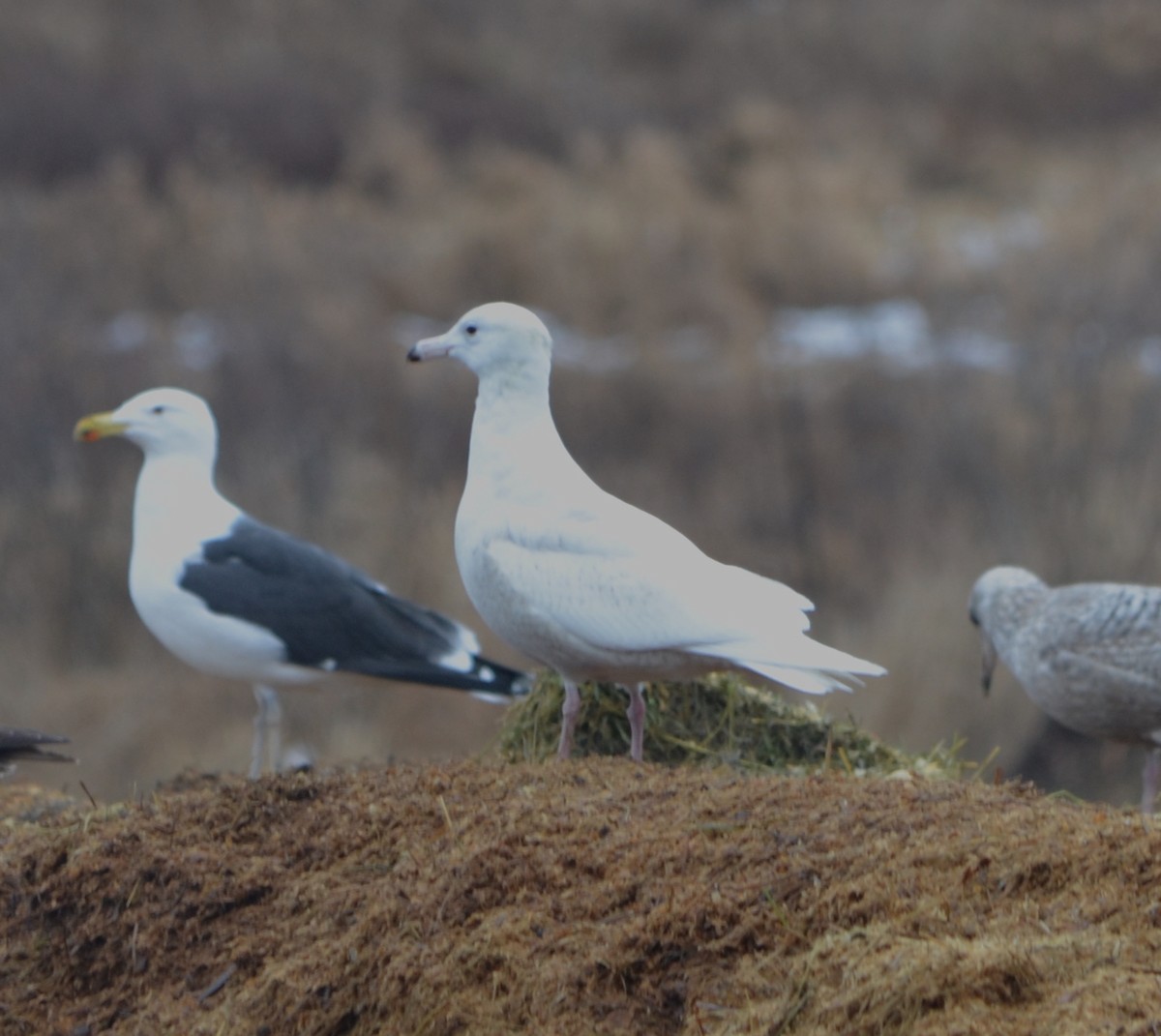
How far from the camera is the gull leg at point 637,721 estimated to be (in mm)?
5363

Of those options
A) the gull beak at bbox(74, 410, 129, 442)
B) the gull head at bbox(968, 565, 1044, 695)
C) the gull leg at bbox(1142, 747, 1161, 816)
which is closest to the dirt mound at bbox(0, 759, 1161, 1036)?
the gull leg at bbox(1142, 747, 1161, 816)

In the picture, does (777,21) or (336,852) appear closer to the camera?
(336,852)

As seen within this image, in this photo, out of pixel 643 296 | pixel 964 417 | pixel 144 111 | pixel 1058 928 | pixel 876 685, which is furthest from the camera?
pixel 144 111

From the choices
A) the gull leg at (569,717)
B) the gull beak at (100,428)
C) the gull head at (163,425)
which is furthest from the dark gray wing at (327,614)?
the gull leg at (569,717)

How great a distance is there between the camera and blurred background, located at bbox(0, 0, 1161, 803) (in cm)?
1405

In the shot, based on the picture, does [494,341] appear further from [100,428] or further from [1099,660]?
[100,428]

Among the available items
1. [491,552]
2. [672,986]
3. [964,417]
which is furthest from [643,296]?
[672,986]

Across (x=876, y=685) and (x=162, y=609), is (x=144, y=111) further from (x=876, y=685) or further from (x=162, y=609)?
(x=162, y=609)

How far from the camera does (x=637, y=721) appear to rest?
5.45m

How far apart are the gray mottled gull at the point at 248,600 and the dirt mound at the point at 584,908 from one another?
2859mm

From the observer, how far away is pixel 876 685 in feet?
41.0

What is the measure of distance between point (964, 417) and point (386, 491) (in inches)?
211

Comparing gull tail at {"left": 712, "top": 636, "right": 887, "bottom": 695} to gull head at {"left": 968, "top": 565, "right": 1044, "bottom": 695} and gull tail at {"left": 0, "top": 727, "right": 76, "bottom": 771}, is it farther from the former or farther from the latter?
gull head at {"left": 968, "top": 565, "right": 1044, "bottom": 695}

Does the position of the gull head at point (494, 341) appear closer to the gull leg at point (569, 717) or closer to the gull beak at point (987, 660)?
the gull leg at point (569, 717)
